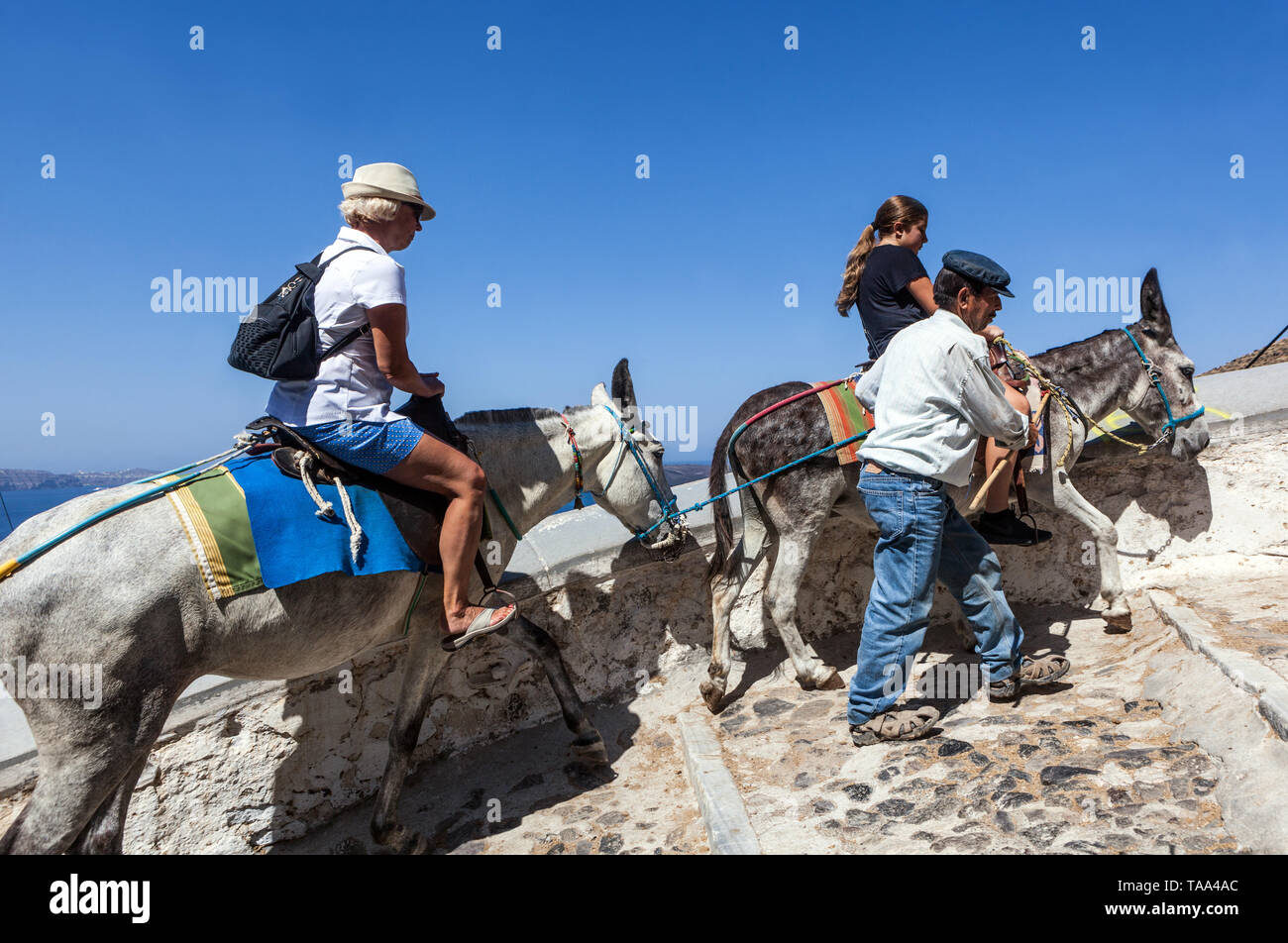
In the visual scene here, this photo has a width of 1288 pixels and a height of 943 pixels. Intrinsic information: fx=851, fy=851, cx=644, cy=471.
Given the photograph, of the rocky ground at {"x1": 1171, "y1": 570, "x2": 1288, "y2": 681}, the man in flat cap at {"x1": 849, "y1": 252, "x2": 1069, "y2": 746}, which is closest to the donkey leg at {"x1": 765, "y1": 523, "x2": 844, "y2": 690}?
the man in flat cap at {"x1": 849, "y1": 252, "x2": 1069, "y2": 746}

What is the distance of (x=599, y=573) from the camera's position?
17.0 ft

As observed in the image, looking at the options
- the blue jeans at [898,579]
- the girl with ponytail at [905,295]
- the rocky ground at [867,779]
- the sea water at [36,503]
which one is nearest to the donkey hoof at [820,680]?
the rocky ground at [867,779]

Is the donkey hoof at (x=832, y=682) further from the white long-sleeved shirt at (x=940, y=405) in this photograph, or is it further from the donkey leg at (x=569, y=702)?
the white long-sleeved shirt at (x=940, y=405)

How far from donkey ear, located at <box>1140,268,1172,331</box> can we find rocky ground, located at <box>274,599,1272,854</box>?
1.96m

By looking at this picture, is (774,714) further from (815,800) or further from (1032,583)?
(1032,583)

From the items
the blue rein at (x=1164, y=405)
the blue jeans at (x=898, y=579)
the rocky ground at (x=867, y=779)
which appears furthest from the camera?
the blue rein at (x=1164, y=405)

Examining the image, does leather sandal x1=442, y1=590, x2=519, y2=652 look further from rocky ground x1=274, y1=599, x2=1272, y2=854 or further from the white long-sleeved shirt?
the white long-sleeved shirt

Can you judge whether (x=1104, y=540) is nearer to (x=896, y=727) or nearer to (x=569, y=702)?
(x=896, y=727)

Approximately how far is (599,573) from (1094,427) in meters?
3.48

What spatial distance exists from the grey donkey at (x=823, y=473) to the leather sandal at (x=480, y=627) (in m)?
1.72

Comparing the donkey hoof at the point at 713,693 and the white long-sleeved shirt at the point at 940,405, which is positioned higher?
the white long-sleeved shirt at the point at 940,405

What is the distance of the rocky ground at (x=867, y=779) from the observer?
316cm

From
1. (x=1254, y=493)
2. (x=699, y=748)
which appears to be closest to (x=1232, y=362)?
(x=1254, y=493)

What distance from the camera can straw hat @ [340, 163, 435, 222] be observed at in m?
3.53
